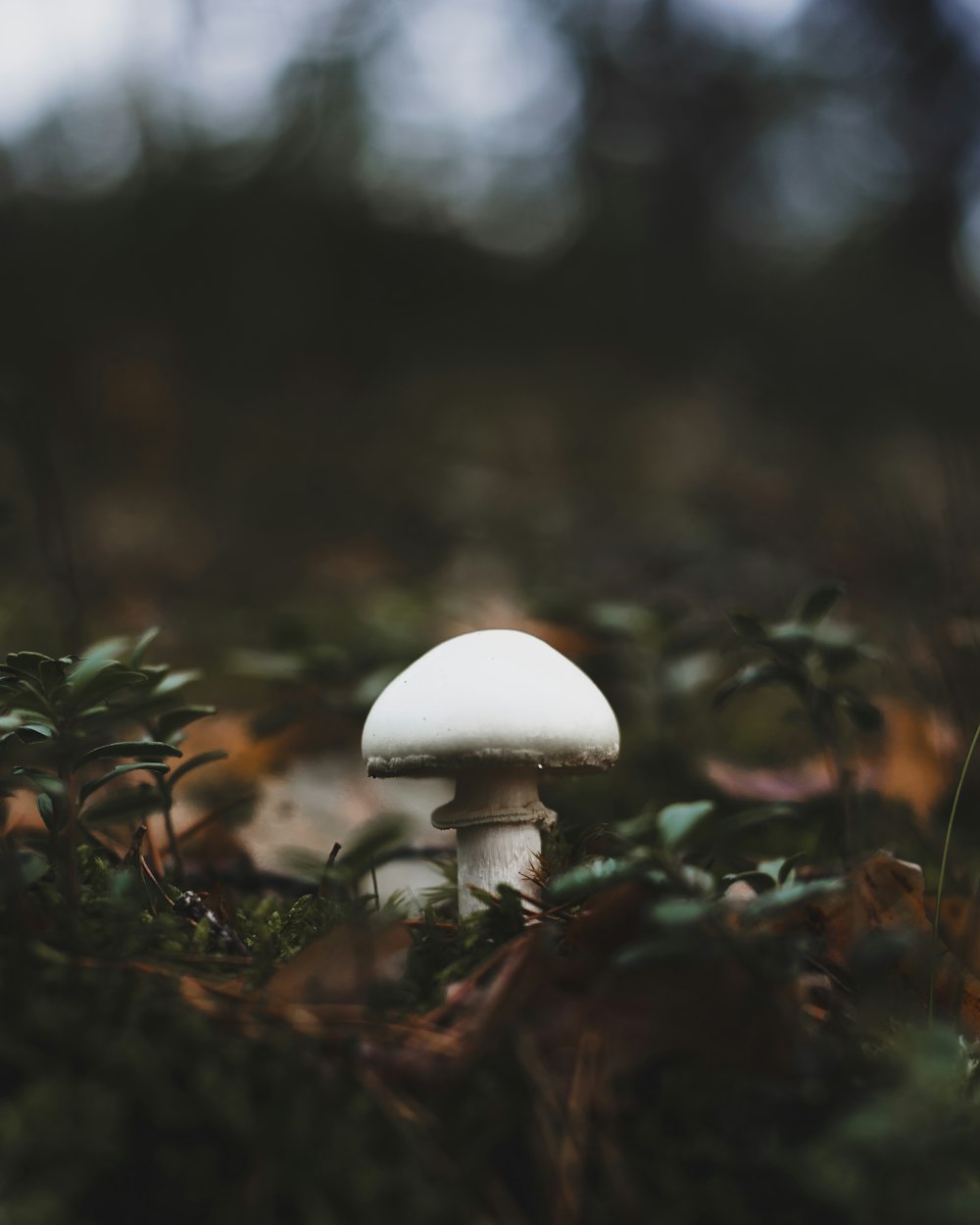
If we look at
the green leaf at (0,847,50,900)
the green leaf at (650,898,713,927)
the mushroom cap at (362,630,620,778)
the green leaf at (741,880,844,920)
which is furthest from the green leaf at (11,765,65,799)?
the green leaf at (741,880,844,920)

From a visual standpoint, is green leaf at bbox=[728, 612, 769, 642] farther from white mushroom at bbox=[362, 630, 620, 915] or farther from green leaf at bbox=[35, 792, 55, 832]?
green leaf at bbox=[35, 792, 55, 832]

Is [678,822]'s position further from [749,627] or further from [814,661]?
[814,661]

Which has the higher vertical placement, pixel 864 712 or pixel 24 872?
pixel 864 712

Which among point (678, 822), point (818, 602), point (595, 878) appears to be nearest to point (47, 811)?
point (595, 878)

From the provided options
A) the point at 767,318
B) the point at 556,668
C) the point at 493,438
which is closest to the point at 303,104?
the point at 493,438

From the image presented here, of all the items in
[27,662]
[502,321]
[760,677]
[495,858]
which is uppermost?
[502,321]

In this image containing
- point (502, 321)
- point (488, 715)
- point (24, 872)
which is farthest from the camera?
point (502, 321)

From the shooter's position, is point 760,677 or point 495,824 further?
point 760,677

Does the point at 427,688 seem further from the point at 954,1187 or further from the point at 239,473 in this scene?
the point at 239,473
